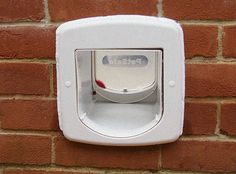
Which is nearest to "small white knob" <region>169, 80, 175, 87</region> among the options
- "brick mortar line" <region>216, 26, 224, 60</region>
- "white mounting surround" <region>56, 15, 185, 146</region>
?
"white mounting surround" <region>56, 15, 185, 146</region>

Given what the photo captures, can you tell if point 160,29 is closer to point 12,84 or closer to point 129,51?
point 129,51

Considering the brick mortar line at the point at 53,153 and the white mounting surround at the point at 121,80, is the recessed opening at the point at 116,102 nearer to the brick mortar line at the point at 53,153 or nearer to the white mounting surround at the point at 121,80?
the white mounting surround at the point at 121,80

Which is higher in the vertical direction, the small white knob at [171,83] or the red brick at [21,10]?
the red brick at [21,10]

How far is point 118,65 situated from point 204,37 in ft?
0.63

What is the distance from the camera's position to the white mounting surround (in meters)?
0.80

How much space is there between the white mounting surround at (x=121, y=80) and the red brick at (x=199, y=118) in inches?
1.7

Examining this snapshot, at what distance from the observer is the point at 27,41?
2.94 ft

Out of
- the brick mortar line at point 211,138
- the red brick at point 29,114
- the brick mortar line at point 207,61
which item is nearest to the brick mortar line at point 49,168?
the red brick at point 29,114

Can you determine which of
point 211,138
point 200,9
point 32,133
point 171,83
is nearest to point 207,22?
point 200,9

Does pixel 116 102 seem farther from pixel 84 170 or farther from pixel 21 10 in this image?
pixel 21 10

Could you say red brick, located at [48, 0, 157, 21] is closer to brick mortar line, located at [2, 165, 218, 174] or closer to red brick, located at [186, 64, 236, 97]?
red brick, located at [186, 64, 236, 97]

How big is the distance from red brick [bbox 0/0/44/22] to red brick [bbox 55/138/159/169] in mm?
289

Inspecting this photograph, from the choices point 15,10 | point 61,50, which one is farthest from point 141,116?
point 15,10

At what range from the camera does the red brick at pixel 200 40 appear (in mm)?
848
